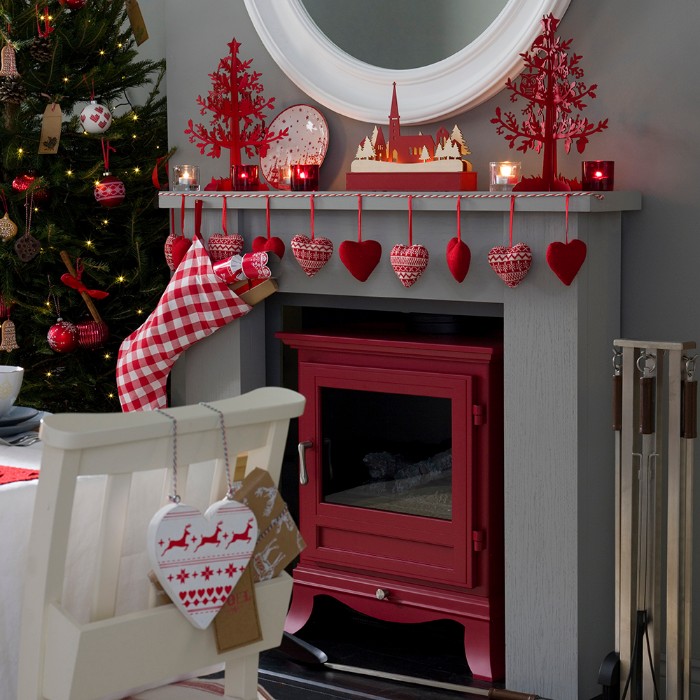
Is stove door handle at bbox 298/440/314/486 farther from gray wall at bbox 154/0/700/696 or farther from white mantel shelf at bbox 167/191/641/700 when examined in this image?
gray wall at bbox 154/0/700/696

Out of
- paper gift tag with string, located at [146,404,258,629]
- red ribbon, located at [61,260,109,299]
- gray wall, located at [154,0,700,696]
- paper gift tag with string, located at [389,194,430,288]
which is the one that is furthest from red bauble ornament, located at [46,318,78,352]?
paper gift tag with string, located at [146,404,258,629]

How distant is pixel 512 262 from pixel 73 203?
1404 millimetres

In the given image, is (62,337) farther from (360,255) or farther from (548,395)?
(548,395)

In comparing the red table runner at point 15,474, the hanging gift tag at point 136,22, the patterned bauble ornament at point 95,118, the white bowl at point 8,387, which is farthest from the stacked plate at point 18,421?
the hanging gift tag at point 136,22

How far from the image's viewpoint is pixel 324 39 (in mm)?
2807

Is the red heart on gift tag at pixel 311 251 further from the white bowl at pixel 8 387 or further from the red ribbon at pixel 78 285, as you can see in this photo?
the white bowl at pixel 8 387

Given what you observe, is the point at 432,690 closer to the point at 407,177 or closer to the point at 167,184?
the point at 407,177

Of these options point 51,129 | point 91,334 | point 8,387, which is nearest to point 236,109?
point 51,129

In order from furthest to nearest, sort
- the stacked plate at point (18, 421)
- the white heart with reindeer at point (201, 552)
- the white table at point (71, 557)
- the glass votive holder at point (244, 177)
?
the glass votive holder at point (244, 177), the stacked plate at point (18, 421), the white table at point (71, 557), the white heart with reindeer at point (201, 552)

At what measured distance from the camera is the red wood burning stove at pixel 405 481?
2568 mm

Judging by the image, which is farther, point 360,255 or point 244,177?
point 244,177

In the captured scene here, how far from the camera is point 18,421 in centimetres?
191

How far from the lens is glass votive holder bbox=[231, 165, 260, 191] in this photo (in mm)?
2822

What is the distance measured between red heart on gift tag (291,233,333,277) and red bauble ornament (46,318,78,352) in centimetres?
77
